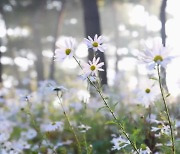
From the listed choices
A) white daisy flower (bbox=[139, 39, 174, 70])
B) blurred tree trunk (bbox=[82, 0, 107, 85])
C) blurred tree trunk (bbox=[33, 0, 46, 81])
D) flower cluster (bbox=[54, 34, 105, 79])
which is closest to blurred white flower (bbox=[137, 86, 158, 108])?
flower cluster (bbox=[54, 34, 105, 79])

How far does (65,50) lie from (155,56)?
17.7 inches

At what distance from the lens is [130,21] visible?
20359 millimetres

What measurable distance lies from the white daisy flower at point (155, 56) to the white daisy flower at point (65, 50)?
37 centimetres

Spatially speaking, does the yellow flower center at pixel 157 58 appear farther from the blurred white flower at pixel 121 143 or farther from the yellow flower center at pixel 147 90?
the yellow flower center at pixel 147 90

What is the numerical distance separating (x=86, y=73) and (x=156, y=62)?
1.22 ft

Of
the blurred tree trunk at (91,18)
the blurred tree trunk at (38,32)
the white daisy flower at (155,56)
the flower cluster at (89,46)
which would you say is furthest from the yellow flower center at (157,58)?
the blurred tree trunk at (38,32)

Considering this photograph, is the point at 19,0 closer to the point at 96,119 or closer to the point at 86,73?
the point at 96,119

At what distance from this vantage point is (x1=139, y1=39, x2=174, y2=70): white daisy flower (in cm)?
139

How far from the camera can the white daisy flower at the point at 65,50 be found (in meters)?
1.72

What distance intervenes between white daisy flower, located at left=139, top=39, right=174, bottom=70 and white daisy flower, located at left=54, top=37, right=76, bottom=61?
1.22 ft

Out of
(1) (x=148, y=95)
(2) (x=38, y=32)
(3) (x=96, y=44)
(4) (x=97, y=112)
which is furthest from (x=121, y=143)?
(2) (x=38, y=32)

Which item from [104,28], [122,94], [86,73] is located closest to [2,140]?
[86,73]

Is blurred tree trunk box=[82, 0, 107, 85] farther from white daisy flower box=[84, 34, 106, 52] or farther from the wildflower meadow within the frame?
white daisy flower box=[84, 34, 106, 52]

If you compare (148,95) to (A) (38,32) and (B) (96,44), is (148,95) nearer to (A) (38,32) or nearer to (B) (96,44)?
Answer: (B) (96,44)
